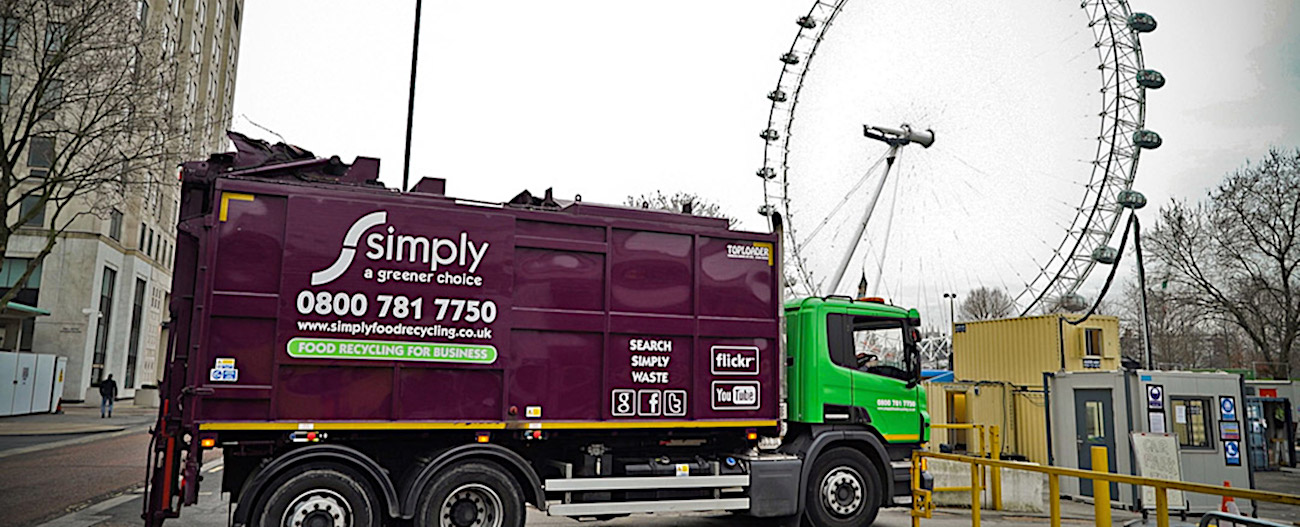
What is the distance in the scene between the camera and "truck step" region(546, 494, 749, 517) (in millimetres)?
9305

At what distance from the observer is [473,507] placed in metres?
8.97

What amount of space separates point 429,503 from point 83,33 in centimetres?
1931

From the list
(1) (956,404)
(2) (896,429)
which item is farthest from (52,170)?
(1) (956,404)

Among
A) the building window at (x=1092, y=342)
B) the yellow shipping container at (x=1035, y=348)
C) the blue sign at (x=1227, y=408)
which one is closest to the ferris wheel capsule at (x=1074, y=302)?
the yellow shipping container at (x=1035, y=348)

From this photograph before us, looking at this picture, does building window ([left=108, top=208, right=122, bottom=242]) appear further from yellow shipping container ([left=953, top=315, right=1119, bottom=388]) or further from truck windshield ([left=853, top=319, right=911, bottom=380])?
truck windshield ([left=853, top=319, right=911, bottom=380])

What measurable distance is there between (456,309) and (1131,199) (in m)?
26.7

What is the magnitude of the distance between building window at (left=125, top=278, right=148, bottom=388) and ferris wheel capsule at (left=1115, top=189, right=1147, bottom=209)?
48.7 m

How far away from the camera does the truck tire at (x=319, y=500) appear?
820 cm

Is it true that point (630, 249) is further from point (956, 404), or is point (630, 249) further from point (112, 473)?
point (956, 404)

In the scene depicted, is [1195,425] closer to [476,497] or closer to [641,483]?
[641,483]

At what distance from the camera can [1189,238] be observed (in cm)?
3853

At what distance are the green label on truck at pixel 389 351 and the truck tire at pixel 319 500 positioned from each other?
3.45 feet

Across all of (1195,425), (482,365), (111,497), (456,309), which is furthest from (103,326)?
(1195,425)

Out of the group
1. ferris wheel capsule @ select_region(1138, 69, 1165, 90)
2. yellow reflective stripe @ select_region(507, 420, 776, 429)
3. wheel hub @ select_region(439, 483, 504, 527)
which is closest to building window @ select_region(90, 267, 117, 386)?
wheel hub @ select_region(439, 483, 504, 527)
